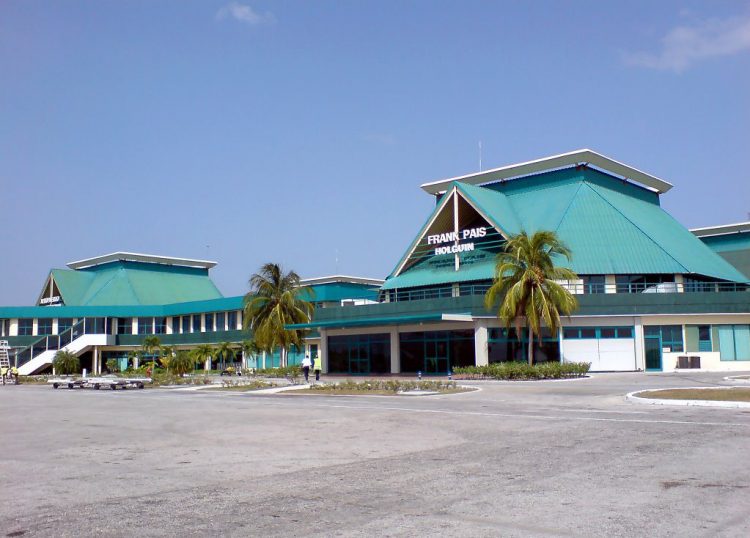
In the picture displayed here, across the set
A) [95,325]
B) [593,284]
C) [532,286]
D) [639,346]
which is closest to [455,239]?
[593,284]

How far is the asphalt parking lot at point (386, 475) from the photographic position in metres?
8.02

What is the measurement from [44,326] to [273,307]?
1622 inches

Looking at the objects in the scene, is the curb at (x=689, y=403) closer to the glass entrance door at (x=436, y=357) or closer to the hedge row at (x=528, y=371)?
the hedge row at (x=528, y=371)

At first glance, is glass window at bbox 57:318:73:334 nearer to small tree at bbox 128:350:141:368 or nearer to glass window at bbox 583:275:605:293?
small tree at bbox 128:350:141:368

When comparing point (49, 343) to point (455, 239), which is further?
point (49, 343)

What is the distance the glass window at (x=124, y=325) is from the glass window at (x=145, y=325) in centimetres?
99

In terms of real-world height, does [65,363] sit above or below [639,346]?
below

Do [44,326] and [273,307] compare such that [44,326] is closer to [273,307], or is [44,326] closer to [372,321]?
[273,307]

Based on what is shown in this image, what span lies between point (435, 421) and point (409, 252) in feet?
132

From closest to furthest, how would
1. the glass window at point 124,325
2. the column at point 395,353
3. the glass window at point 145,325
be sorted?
1. the column at point 395,353
2. the glass window at point 124,325
3. the glass window at point 145,325

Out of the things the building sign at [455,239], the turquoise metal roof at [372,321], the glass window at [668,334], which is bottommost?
the glass window at [668,334]

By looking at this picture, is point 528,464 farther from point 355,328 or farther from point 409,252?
point 409,252

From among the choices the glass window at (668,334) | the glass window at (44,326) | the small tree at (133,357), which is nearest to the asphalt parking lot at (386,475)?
the glass window at (668,334)

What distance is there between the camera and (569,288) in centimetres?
4959
